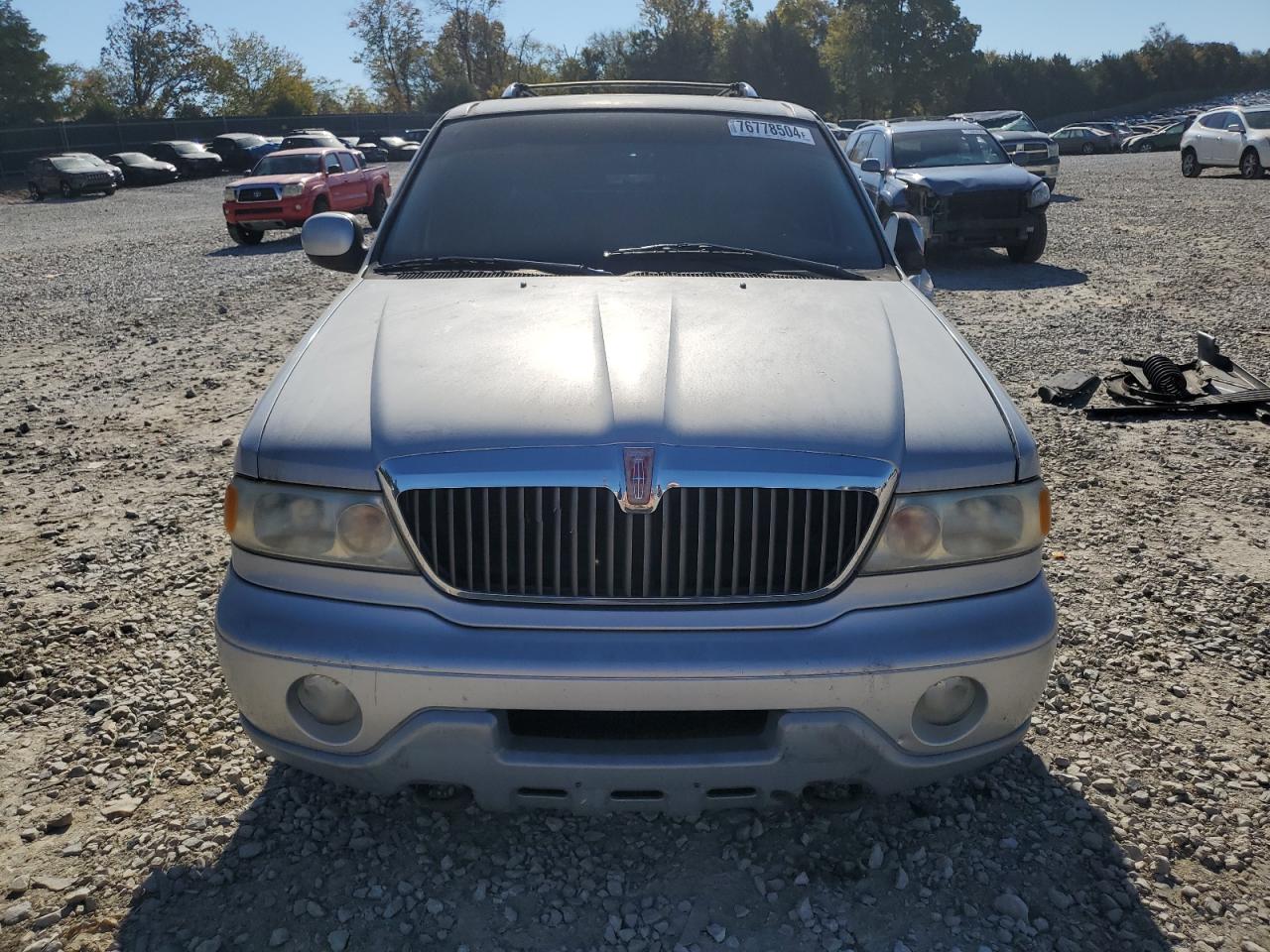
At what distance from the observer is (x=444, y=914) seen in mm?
2451

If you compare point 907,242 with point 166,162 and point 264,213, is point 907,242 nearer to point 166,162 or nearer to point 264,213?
point 264,213

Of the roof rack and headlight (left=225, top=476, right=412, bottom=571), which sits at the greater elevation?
the roof rack

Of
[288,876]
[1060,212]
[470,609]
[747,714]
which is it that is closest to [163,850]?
[288,876]

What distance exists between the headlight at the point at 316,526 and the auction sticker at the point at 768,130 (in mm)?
2291

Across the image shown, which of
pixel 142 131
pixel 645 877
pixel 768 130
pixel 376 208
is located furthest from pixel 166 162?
pixel 645 877

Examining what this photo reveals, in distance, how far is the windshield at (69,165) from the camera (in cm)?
3209

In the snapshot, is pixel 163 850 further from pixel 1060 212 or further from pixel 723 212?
pixel 1060 212

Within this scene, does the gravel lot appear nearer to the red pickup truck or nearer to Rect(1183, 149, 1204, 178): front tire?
the red pickup truck

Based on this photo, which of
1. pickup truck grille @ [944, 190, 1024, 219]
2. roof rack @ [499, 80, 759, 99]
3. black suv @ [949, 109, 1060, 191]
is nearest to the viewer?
roof rack @ [499, 80, 759, 99]

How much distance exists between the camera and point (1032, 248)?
12430 mm

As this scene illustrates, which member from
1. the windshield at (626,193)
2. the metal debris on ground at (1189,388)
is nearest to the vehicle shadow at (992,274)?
the metal debris on ground at (1189,388)

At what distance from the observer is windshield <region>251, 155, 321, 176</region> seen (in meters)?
18.9

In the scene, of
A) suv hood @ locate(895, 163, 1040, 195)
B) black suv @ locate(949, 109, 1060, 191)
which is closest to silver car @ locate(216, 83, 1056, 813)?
suv hood @ locate(895, 163, 1040, 195)

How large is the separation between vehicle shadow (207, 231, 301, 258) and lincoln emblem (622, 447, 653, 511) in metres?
15.4
